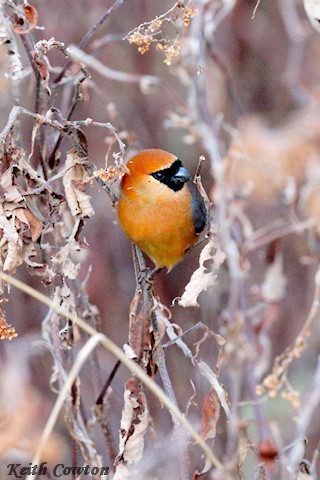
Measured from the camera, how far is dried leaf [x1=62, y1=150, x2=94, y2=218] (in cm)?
202

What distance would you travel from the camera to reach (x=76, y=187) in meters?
2.05

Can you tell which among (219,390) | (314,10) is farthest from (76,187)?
(314,10)

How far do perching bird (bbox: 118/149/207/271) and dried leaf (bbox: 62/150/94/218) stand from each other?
670mm

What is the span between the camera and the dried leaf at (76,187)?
202 centimetres

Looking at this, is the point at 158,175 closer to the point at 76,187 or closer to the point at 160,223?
the point at 160,223

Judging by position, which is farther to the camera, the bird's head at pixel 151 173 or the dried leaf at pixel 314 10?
the bird's head at pixel 151 173

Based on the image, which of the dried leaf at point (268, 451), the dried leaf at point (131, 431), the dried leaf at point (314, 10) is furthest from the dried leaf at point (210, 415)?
the dried leaf at point (314, 10)

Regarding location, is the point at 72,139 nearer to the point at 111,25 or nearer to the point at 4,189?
the point at 4,189

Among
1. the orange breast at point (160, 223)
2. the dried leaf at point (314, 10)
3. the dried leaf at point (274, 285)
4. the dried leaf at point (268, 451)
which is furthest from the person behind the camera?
the orange breast at point (160, 223)

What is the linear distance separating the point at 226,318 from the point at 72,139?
2.81 feet

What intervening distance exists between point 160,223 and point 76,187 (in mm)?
837

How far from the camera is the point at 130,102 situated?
4.52 m

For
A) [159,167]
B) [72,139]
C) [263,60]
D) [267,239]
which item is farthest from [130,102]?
[267,239]

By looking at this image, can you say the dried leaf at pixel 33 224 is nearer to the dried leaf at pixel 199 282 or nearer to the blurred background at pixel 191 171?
the blurred background at pixel 191 171
